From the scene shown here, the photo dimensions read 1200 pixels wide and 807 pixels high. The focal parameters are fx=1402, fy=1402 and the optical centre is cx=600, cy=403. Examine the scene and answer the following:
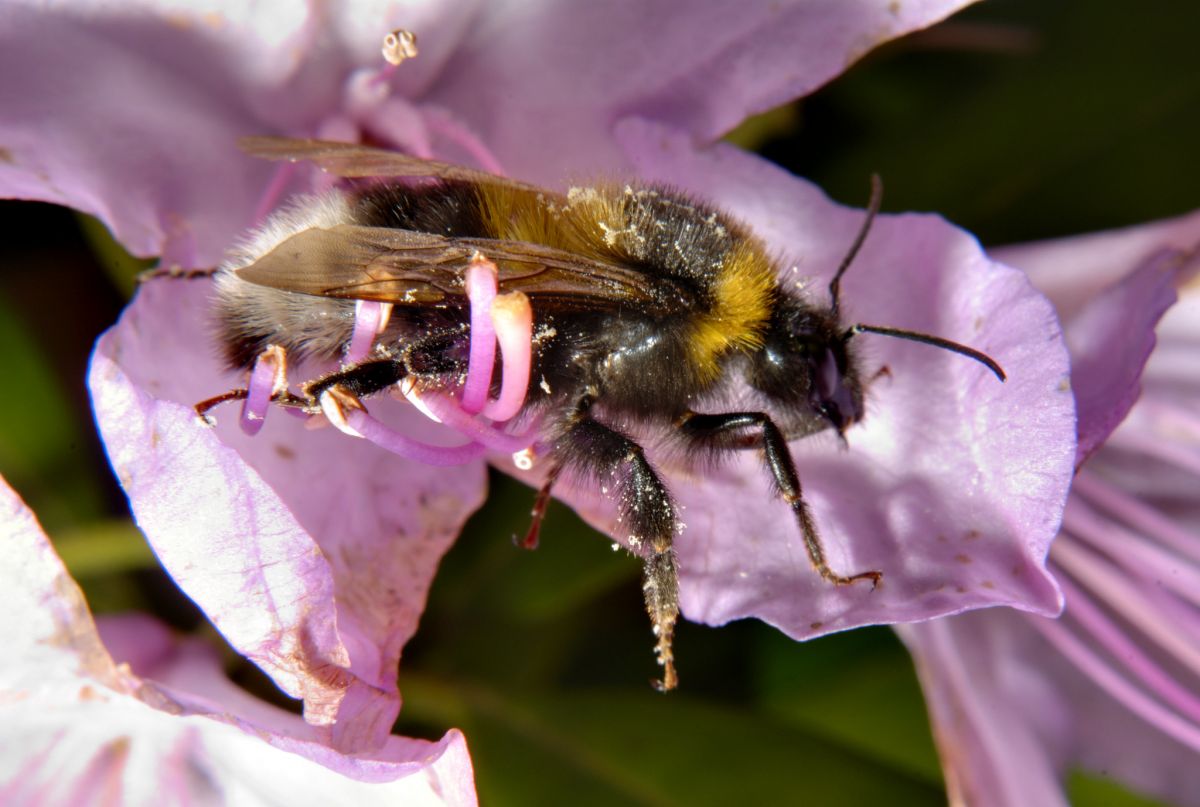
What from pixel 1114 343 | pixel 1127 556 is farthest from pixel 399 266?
pixel 1127 556

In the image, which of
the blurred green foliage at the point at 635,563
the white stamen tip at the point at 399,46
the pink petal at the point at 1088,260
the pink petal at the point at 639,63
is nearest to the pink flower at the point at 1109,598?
the pink petal at the point at 1088,260

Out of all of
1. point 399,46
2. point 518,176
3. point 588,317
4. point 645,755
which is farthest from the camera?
point 645,755

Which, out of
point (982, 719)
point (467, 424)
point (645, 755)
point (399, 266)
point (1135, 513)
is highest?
point (399, 266)

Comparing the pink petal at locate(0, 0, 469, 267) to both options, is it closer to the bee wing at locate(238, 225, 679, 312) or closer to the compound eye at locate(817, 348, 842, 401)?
the bee wing at locate(238, 225, 679, 312)

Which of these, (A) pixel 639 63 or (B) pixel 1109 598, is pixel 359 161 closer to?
(A) pixel 639 63

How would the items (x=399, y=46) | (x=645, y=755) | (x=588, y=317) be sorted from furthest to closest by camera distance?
(x=645, y=755) < (x=399, y=46) < (x=588, y=317)

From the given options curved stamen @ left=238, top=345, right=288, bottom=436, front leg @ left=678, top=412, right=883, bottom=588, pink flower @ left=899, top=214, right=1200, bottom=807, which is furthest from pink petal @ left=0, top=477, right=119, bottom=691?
pink flower @ left=899, top=214, right=1200, bottom=807

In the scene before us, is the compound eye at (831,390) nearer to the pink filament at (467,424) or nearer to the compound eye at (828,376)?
the compound eye at (828,376)
